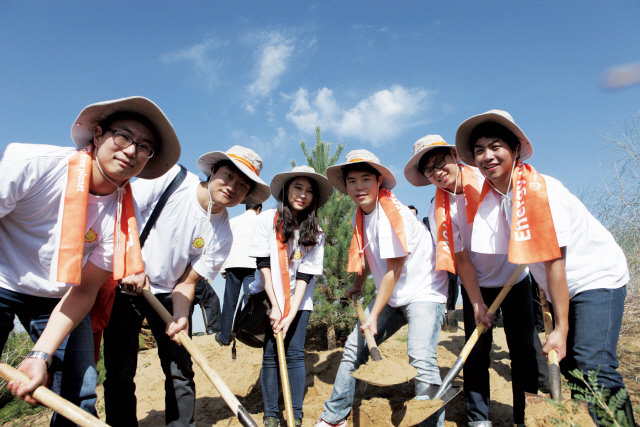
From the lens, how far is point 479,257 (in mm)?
2787

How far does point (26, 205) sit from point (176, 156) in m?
0.82

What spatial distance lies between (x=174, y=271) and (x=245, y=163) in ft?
3.04

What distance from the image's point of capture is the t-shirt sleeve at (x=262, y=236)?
10.5ft

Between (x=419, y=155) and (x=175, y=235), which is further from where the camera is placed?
(x=419, y=155)

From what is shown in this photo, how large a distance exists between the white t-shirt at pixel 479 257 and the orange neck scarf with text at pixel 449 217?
0.17 ft

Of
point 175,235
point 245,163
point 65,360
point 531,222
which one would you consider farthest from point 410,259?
point 65,360

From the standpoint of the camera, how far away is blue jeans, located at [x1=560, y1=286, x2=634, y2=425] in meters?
2.03

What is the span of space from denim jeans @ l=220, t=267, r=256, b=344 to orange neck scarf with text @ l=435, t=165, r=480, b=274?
2742 mm

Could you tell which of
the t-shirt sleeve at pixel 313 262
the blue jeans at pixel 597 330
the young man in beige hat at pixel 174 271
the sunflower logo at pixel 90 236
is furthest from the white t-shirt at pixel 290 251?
the blue jeans at pixel 597 330

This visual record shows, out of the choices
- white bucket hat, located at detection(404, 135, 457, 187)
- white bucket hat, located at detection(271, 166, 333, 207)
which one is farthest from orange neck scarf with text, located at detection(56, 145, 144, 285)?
white bucket hat, located at detection(404, 135, 457, 187)

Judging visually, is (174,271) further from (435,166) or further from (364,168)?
(435,166)

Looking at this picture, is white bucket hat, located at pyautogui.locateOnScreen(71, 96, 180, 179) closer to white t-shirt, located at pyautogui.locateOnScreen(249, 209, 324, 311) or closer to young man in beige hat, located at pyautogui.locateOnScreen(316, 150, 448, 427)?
white t-shirt, located at pyautogui.locateOnScreen(249, 209, 324, 311)

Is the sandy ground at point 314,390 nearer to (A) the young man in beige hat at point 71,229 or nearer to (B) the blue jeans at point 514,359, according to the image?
(B) the blue jeans at point 514,359

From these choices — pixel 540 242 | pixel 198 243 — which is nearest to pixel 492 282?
pixel 540 242
